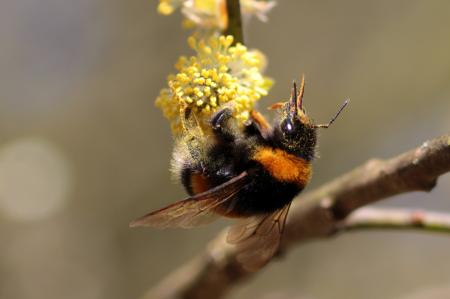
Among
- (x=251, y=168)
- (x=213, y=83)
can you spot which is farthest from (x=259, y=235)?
(x=213, y=83)

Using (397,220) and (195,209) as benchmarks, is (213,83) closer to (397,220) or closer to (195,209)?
(195,209)

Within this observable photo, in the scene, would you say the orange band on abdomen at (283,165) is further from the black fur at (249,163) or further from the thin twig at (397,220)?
the thin twig at (397,220)

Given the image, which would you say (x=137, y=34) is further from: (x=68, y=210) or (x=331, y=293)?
(x=331, y=293)

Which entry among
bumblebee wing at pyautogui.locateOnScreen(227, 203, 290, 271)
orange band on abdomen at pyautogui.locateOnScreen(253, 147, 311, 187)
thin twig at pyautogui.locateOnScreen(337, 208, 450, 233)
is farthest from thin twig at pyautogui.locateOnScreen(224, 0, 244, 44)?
thin twig at pyautogui.locateOnScreen(337, 208, 450, 233)

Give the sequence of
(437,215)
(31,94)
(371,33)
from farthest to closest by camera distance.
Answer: (31,94)
(371,33)
(437,215)

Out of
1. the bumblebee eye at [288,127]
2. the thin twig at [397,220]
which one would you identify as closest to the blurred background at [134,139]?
the thin twig at [397,220]

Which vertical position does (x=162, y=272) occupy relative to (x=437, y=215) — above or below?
above

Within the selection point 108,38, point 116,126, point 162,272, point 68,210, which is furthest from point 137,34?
point 162,272
